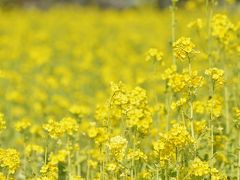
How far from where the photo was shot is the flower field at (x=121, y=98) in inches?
127

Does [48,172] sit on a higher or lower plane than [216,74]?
lower

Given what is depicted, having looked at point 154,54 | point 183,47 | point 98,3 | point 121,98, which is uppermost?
point 98,3

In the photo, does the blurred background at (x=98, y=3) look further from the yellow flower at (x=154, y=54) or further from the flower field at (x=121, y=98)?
the yellow flower at (x=154, y=54)

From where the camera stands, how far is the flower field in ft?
10.5

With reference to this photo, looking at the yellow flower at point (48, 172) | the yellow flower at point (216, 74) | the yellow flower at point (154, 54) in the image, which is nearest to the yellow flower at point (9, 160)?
the yellow flower at point (48, 172)

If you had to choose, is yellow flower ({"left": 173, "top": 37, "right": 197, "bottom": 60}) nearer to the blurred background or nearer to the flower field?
the flower field

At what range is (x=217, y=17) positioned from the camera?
417 cm

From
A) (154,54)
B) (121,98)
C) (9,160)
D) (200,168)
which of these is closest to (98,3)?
(154,54)

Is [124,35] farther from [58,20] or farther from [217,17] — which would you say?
[217,17]

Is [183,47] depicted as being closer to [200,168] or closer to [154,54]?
[200,168]

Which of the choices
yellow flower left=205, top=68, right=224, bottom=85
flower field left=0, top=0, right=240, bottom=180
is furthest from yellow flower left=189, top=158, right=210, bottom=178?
yellow flower left=205, top=68, right=224, bottom=85

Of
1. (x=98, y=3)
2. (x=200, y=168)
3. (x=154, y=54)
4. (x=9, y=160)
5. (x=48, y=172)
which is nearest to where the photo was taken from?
(x=200, y=168)

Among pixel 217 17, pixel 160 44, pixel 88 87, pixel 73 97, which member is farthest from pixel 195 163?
pixel 160 44

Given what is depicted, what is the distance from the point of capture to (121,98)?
10.5ft
